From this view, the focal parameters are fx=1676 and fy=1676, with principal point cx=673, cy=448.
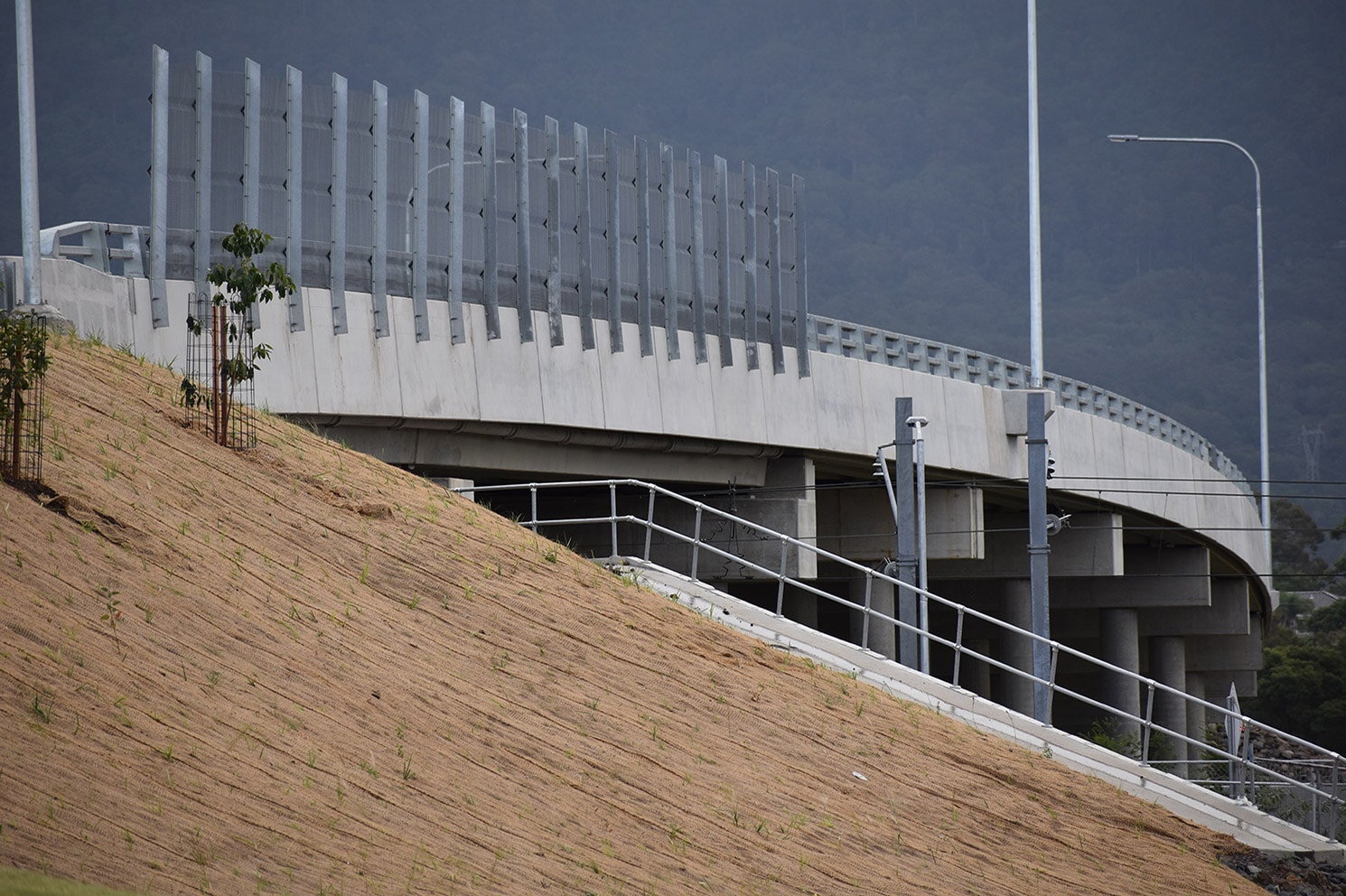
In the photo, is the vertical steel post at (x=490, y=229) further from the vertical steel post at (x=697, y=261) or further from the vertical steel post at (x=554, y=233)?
the vertical steel post at (x=697, y=261)

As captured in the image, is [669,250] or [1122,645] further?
[1122,645]

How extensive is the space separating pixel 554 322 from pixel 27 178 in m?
9.36

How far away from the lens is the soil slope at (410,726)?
8742 millimetres

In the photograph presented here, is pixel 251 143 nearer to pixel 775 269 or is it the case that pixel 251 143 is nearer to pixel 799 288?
pixel 775 269

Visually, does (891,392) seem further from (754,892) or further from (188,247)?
(754,892)

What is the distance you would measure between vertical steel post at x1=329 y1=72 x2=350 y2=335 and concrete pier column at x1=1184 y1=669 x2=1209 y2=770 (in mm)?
37714

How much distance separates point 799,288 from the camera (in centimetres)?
3155

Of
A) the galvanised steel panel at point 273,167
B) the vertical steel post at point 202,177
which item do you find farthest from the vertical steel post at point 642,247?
the vertical steel post at point 202,177

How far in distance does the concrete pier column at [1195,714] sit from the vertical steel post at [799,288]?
27552 millimetres

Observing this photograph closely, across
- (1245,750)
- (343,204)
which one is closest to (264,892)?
(1245,750)

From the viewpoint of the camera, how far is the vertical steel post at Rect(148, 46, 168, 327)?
20.8 meters

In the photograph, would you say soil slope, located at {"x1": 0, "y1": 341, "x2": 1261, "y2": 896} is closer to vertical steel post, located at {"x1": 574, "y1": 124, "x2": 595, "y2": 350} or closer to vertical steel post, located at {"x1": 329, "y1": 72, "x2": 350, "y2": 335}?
vertical steel post, located at {"x1": 329, "y1": 72, "x2": 350, "y2": 335}

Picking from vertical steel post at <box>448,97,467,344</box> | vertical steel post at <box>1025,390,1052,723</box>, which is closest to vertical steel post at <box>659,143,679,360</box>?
vertical steel post at <box>448,97,467,344</box>

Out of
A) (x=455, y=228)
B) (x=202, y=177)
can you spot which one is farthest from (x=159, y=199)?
(x=455, y=228)
